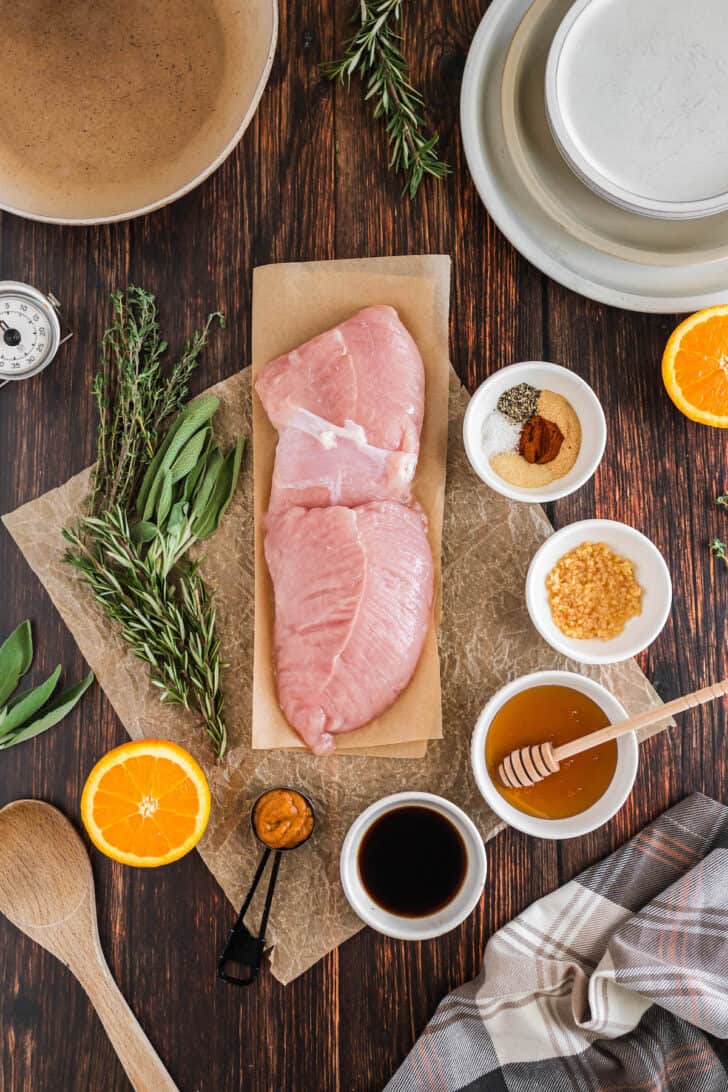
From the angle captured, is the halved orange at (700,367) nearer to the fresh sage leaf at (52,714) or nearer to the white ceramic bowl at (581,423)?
the white ceramic bowl at (581,423)

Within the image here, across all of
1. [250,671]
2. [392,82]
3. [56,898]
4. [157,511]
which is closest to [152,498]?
[157,511]

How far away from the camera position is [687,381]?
1457 millimetres

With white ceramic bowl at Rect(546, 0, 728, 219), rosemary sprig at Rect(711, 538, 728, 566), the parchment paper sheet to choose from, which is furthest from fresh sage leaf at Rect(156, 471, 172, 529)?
rosemary sprig at Rect(711, 538, 728, 566)

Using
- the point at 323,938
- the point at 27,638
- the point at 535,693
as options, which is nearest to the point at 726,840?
the point at 535,693

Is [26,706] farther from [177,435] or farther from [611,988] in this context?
[611,988]

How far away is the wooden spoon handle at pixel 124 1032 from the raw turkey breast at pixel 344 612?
1.81 ft

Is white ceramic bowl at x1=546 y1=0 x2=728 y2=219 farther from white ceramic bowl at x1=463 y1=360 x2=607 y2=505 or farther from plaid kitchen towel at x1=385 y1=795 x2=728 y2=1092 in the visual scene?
plaid kitchen towel at x1=385 y1=795 x2=728 y2=1092

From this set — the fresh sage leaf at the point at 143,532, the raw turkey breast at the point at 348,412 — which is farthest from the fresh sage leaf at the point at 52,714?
the raw turkey breast at the point at 348,412

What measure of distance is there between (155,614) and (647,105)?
1.14 m

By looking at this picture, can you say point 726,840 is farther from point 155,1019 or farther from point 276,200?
point 276,200

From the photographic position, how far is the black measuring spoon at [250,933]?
1420 millimetres

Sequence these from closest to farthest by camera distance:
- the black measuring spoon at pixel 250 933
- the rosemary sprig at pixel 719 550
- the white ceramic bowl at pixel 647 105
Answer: the white ceramic bowl at pixel 647 105 < the black measuring spoon at pixel 250 933 < the rosemary sprig at pixel 719 550

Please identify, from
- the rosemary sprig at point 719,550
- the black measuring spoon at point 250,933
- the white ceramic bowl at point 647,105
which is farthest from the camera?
the rosemary sprig at point 719,550

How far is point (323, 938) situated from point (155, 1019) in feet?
1.08
